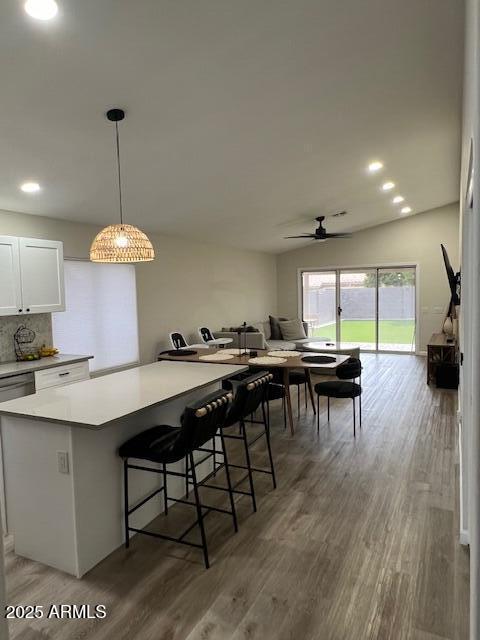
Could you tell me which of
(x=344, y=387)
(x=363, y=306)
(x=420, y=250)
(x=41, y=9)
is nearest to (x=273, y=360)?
(x=344, y=387)

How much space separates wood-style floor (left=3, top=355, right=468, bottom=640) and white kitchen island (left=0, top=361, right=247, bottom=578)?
13 cm

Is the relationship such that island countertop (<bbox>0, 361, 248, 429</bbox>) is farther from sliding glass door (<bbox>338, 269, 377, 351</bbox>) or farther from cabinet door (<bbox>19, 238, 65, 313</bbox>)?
sliding glass door (<bbox>338, 269, 377, 351</bbox>)

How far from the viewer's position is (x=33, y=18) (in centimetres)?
209

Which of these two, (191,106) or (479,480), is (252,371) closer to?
(191,106)

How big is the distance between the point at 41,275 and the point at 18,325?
64cm

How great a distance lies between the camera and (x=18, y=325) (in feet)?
14.9

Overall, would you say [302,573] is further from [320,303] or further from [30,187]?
[320,303]

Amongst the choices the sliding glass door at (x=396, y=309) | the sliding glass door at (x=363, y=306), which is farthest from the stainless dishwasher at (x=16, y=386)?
the sliding glass door at (x=396, y=309)

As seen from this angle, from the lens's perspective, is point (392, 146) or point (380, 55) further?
point (392, 146)

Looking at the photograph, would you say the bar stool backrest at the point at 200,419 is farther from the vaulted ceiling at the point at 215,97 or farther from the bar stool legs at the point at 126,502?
the vaulted ceiling at the point at 215,97

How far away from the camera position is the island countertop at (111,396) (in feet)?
7.47

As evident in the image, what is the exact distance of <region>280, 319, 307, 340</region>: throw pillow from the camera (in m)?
9.29

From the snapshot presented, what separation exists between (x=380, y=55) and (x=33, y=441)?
10.9ft

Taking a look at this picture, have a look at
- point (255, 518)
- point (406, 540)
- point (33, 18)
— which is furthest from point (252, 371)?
point (33, 18)
